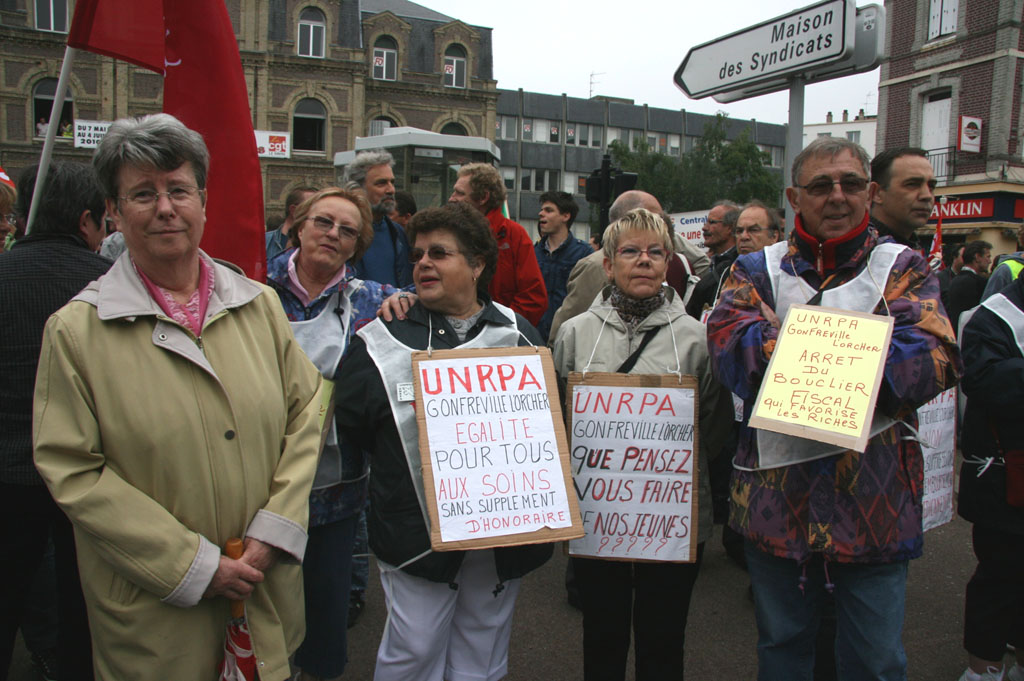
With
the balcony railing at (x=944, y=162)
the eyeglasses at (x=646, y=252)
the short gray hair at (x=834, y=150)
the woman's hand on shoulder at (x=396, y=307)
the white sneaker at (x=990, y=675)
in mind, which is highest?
the balcony railing at (x=944, y=162)

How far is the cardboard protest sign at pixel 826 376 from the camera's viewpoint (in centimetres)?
205

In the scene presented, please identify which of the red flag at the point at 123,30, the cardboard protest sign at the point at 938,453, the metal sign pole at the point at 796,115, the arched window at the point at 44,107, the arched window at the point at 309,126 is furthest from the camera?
the arched window at the point at 309,126

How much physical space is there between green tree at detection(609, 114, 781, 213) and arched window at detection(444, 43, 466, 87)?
8.40 m

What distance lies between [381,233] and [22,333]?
230 centimetres

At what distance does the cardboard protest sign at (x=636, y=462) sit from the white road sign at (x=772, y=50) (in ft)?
7.34

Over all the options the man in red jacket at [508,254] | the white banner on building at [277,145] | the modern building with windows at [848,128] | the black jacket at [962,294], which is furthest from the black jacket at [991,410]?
the modern building with windows at [848,128]

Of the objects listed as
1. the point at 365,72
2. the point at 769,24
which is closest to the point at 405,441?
the point at 769,24

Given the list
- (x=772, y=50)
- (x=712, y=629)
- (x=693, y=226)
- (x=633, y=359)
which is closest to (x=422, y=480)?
(x=633, y=359)

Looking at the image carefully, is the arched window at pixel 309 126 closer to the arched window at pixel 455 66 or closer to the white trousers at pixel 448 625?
the arched window at pixel 455 66

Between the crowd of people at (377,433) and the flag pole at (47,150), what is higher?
the flag pole at (47,150)

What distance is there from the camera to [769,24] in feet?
13.3

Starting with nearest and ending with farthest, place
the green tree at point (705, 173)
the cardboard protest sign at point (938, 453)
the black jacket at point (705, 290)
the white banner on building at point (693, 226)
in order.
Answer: the cardboard protest sign at point (938, 453), the black jacket at point (705, 290), the white banner on building at point (693, 226), the green tree at point (705, 173)

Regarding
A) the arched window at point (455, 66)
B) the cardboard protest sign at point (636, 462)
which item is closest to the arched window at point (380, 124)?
the arched window at point (455, 66)

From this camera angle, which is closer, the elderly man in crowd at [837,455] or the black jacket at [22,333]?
the elderly man in crowd at [837,455]
